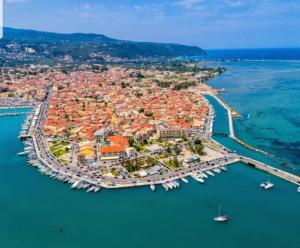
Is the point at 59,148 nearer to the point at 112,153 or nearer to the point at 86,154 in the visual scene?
the point at 86,154

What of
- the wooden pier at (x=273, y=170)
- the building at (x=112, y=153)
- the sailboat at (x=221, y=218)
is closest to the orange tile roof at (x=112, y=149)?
the building at (x=112, y=153)

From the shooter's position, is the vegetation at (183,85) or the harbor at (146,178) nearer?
the harbor at (146,178)

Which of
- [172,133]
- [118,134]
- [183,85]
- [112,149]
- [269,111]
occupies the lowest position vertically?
[118,134]

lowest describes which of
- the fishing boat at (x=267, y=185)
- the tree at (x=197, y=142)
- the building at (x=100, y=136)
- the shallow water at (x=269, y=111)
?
the fishing boat at (x=267, y=185)

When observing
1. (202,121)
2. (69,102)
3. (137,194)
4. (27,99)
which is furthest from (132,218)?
(27,99)

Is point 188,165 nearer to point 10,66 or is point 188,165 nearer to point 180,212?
point 180,212

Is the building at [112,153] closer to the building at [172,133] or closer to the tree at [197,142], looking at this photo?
the building at [172,133]

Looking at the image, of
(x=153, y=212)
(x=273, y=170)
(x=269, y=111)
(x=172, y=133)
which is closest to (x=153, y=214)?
(x=153, y=212)

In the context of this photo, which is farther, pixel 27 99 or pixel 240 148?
pixel 27 99
